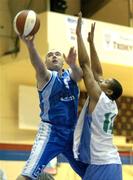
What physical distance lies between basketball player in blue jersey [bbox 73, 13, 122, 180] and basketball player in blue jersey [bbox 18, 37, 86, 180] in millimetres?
136

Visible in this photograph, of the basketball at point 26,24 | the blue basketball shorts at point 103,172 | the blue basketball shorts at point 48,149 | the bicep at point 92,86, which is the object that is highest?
the basketball at point 26,24

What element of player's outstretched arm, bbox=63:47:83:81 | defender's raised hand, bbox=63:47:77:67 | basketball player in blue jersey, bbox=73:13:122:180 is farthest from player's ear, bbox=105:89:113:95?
defender's raised hand, bbox=63:47:77:67

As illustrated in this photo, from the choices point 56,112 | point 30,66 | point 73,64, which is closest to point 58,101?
point 56,112

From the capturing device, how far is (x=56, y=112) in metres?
5.29

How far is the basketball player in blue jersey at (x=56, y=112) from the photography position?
5156mm

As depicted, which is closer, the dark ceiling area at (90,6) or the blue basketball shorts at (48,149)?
the blue basketball shorts at (48,149)

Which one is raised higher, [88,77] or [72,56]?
[72,56]

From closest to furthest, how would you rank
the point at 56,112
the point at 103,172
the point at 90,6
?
the point at 103,172
the point at 56,112
the point at 90,6

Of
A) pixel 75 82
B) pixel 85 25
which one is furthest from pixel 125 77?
pixel 75 82

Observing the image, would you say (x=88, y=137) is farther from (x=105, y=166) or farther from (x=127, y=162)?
(x=127, y=162)

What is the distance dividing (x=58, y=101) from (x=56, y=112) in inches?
4.0

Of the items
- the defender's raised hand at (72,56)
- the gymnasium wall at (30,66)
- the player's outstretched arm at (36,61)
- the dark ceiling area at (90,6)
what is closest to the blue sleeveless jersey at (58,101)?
the player's outstretched arm at (36,61)

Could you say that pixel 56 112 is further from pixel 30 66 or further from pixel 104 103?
pixel 30 66

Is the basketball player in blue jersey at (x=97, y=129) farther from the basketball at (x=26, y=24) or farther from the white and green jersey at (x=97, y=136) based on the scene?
the basketball at (x=26, y=24)
